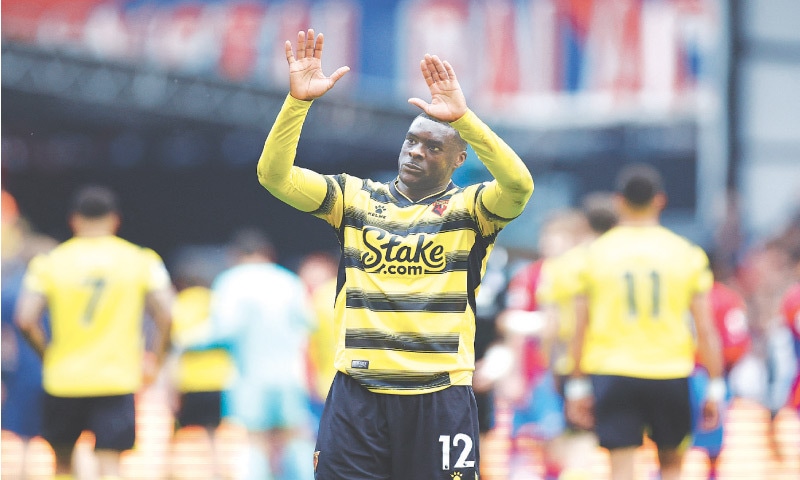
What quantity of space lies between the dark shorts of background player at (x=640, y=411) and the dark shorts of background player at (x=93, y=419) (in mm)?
3083

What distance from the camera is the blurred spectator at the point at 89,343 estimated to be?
812 cm

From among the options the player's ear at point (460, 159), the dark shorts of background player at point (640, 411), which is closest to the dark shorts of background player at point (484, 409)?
the dark shorts of background player at point (640, 411)

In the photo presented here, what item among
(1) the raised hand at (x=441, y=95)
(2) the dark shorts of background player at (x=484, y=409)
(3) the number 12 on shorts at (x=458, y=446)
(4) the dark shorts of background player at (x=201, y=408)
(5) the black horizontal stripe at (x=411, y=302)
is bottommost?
(4) the dark shorts of background player at (x=201, y=408)

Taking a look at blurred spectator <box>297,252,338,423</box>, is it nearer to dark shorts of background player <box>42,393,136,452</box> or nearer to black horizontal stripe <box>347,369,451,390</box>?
dark shorts of background player <box>42,393,136,452</box>

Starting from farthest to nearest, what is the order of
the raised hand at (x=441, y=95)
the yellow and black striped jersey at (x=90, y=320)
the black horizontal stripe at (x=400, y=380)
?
the yellow and black striped jersey at (x=90, y=320)
the black horizontal stripe at (x=400, y=380)
the raised hand at (x=441, y=95)

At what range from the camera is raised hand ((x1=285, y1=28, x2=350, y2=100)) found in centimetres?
489

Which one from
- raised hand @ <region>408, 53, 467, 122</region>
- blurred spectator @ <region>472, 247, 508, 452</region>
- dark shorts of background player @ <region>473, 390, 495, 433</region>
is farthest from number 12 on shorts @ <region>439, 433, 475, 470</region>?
dark shorts of background player @ <region>473, 390, 495, 433</region>

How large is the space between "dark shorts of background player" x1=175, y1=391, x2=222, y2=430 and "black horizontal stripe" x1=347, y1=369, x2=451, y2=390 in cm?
570

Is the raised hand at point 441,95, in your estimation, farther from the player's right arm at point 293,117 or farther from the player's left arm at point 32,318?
the player's left arm at point 32,318

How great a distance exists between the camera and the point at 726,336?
10867 mm

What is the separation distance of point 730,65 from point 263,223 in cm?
913

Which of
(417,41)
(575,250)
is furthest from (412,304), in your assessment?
(417,41)

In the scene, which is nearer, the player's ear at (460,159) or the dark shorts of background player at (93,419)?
the player's ear at (460,159)

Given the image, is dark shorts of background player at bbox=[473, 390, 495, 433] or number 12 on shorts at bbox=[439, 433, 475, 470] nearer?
number 12 on shorts at bbox=[439, 433, 475, 470]
